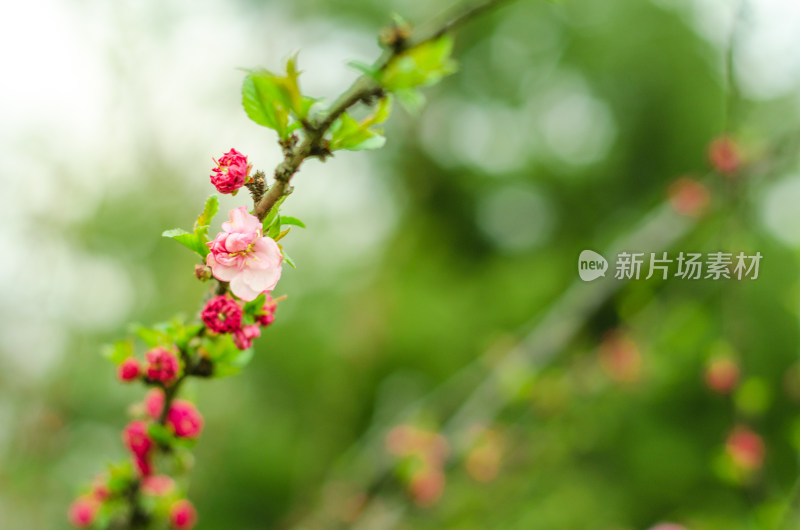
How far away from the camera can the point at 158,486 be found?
0.81 m

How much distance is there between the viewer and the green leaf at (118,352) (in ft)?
2.41

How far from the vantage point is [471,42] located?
7.79 metres

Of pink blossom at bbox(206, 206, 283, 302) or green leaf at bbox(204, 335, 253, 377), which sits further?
green leaf at bbox(204, 335, 253, 377)

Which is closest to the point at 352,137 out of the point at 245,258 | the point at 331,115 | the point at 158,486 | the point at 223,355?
the point at 331,115

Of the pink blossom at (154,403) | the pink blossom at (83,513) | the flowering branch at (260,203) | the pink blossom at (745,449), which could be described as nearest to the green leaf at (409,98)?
the flowering branch at (260,203)

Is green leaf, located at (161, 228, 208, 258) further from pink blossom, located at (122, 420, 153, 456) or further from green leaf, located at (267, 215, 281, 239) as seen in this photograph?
pink blossom, located at (122, 420, 153, 456)

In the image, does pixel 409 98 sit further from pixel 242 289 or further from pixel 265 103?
pixel 242 289

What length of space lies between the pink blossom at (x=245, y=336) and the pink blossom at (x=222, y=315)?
0.01m

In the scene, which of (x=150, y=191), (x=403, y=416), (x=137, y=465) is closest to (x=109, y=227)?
(x=150, y=191)

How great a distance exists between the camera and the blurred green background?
1829 millimetres

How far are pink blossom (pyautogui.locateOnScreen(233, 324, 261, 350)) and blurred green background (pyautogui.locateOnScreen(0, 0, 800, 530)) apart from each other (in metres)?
0.19

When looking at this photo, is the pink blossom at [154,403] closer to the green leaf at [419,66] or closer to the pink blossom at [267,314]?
the pink blossom at [267,314]

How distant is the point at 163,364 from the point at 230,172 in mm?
251

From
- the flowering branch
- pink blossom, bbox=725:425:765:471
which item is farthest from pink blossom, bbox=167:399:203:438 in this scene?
pink blossom, bbox=725:425:765:471
